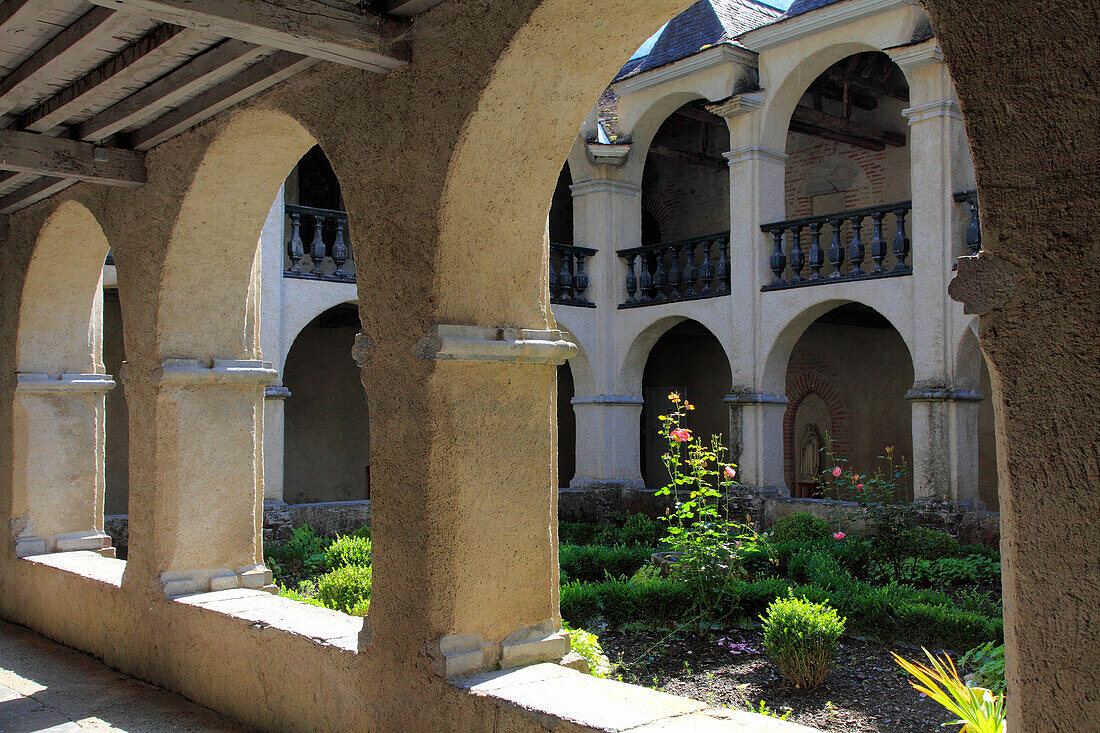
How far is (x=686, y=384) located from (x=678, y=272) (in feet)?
15.1

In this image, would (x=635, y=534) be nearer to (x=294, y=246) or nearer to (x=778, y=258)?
(x=778, y=258)

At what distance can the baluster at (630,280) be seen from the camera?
1384 centimetres

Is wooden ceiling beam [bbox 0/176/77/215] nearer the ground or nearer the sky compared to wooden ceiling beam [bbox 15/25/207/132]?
nearer the ground

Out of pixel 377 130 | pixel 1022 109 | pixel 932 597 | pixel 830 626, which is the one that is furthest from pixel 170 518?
pixel 932 597

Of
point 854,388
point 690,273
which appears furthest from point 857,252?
point 854,388

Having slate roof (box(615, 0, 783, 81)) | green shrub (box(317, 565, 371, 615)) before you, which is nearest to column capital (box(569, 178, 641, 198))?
slate roof (box(615, 0, 783, 81))

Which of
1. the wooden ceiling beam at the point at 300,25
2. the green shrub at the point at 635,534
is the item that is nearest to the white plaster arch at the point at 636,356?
the green shrub at the point at 635,534

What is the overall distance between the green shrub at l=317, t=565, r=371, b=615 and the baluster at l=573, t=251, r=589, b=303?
661 centimetres

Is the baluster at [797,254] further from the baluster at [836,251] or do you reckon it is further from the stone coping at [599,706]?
the stone coping at [599,706]

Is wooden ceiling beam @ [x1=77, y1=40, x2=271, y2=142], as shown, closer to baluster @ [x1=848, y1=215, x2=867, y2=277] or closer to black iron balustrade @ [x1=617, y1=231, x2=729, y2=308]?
baluster @ [x1=848, y1=215, x2=867, y2=277]

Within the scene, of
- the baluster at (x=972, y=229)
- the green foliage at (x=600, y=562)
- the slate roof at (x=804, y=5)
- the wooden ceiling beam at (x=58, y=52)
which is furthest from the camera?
the slate roof at (x=804, y=5)

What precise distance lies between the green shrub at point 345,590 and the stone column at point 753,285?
5905 millimetres

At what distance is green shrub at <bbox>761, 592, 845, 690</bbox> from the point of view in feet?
19.0

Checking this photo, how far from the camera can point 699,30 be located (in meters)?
13.2
